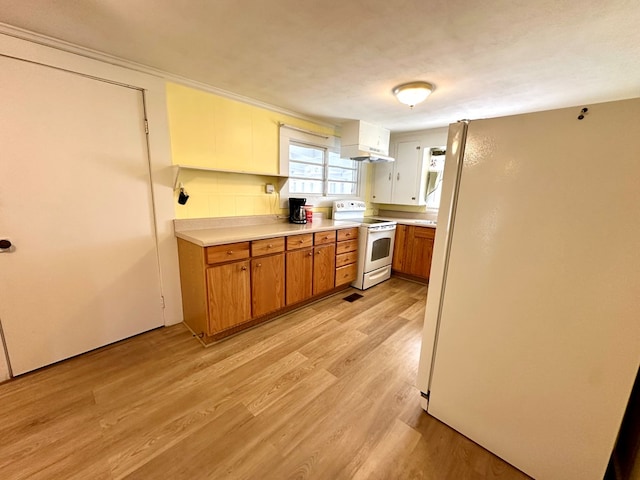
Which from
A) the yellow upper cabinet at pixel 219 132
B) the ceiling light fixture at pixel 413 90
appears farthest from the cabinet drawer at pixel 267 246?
the ceiling light fixture at pixel 413 90

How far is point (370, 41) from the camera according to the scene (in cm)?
161

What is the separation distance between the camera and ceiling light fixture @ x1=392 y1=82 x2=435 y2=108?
2.22m

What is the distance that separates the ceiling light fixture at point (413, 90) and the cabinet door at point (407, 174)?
180 centimetres

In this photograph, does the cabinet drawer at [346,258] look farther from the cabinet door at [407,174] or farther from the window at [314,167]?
the cabinet door at [407,174]

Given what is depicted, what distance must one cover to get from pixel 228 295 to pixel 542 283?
6.85ft

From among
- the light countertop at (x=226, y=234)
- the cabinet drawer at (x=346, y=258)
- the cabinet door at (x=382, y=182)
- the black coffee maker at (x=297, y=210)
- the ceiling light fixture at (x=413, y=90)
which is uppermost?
the ceiling light fixture at (x=413, y=90)

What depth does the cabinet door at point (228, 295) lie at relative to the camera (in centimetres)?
211

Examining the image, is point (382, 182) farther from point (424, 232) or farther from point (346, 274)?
point (346, 274)

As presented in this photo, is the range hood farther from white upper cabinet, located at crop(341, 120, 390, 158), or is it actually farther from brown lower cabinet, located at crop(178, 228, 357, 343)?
brown lower cabinet, located at crop(178, 228, 357, 343)

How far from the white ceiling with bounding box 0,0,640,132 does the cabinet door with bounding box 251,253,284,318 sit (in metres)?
Answer: 1.61

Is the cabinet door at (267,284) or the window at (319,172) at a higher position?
the window at (319,172)

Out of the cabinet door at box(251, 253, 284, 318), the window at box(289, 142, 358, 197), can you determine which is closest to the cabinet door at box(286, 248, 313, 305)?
the cabinet door at box(251, 253, 284, 318)

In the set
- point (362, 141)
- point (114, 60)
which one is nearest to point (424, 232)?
point (362, 141)

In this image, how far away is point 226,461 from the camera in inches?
51.1
